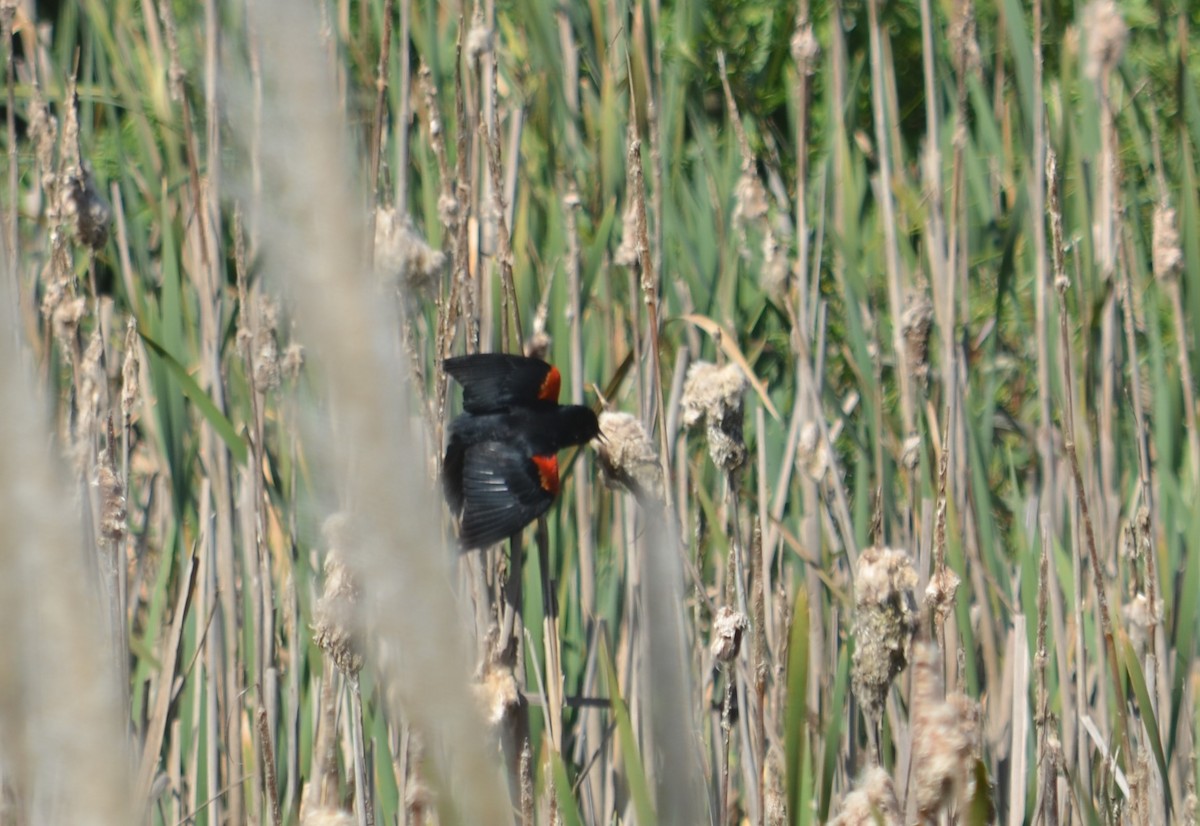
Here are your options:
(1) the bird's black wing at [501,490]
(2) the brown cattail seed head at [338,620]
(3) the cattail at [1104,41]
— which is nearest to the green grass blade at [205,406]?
(1) the bird's black wing at [501,490]

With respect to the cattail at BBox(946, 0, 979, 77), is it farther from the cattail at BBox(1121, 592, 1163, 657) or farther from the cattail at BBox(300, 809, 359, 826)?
the cattail at BBox(300, 809, 359, 826)

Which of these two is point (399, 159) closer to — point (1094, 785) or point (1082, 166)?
point (1082, 166)

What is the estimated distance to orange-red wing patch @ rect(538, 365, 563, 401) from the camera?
1.33 metres

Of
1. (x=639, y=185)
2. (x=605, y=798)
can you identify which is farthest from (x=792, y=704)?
(x=605, y=798)

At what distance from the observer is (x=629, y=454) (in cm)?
87

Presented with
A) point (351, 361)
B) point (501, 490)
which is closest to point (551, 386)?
point (501, 490)

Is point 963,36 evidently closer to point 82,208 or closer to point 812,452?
point 812,452

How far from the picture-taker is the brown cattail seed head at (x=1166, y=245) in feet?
3.85

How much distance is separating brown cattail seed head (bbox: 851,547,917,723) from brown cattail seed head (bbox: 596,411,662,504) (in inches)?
5.8

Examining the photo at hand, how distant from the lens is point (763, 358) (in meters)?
2.06

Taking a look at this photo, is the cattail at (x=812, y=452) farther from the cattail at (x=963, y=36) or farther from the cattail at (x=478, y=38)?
the cattail at (x=478, y=38)

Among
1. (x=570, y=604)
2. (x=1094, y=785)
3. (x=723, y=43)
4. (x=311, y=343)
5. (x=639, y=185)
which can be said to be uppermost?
(x=723, y=43)

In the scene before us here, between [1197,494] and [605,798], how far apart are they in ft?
2.25

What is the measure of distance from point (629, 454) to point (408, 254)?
285 millimetres
